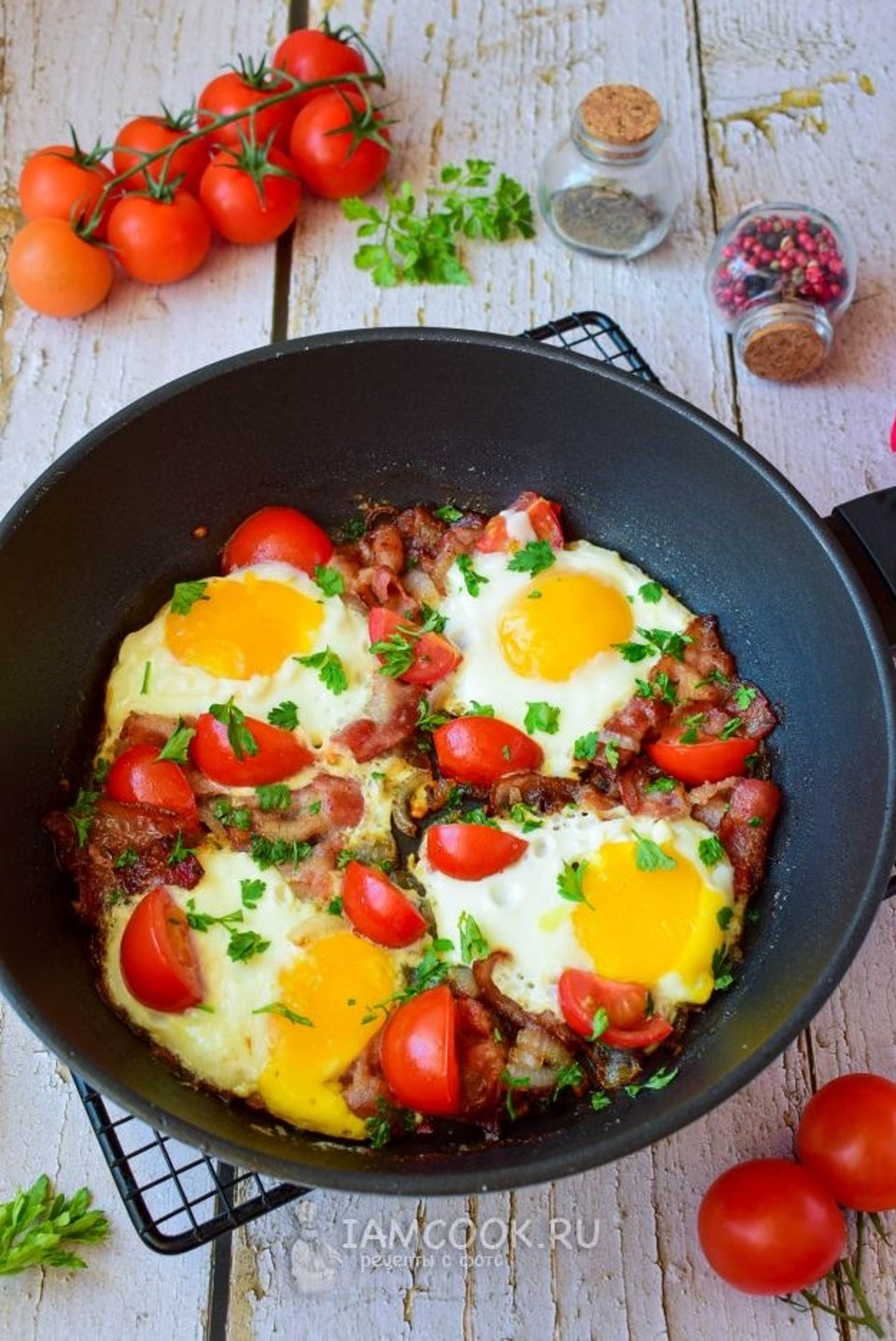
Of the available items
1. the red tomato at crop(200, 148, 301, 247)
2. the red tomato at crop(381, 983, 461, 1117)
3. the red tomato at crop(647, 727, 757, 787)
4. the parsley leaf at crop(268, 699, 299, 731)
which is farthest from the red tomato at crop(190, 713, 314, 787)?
the red tomato at crop(200, 148, 301, 247)

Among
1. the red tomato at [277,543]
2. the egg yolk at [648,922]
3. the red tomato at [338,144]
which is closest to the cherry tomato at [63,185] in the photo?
the red tomato at [338,144]

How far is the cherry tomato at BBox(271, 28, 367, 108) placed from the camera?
489cm

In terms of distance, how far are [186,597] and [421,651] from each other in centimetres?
77

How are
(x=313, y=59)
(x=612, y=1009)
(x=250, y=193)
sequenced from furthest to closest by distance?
(x=313, y=59) < (x=250, y=193) < (x=612, y=1009)

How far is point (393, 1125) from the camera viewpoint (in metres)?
3.58

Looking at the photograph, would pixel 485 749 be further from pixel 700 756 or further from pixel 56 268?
pixel 56 268

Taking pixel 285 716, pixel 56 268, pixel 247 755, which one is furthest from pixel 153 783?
pixel 56 268

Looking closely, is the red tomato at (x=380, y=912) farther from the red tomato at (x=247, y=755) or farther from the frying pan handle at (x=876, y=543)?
the frying pan handle at (x=876, y=543)

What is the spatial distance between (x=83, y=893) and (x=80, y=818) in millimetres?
227

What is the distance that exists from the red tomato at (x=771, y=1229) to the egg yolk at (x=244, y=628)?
2076mm

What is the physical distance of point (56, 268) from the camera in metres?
4.66

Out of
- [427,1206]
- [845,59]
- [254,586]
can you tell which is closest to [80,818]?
[254,586]

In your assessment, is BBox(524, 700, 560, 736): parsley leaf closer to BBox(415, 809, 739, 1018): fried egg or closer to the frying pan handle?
BBox(415, 809, 739, 1018): fried egg

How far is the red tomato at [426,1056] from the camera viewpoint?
3473 millimetres
